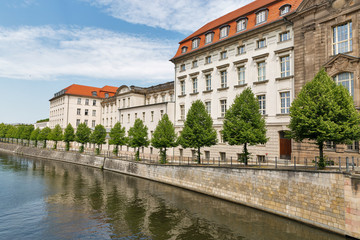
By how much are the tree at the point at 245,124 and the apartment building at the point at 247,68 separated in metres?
4.66

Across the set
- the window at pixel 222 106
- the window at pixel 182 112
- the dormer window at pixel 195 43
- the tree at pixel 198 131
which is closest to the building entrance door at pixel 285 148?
the tree at pixel 198 131

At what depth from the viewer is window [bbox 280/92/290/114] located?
27.0 metres

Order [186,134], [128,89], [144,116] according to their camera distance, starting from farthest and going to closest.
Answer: [128,89] < [144,116] < [186,134]

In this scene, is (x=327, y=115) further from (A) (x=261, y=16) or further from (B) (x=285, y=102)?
(A) (x=261, y=16)

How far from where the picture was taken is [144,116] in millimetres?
47469

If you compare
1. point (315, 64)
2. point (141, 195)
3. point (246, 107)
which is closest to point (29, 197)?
point (141, 195)

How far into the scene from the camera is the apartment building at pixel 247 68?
27.3 m

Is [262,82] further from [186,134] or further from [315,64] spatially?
[186,134]

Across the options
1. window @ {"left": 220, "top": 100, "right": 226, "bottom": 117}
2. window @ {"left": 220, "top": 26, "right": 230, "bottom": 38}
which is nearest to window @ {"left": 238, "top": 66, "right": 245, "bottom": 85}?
window @ {"left": 220, "top": 100, "right": 226, "bottom": 117}

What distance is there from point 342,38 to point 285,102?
772cm

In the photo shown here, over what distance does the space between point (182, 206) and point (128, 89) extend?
39.3 m

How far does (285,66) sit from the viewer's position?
89.6ft

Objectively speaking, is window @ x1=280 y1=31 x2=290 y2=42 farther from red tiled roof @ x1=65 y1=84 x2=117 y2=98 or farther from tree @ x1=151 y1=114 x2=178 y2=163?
red tiled roof @ x1=65 y1=84 x2=117 y2=98

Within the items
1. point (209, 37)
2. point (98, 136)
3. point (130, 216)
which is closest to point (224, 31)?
point (209, 37)
